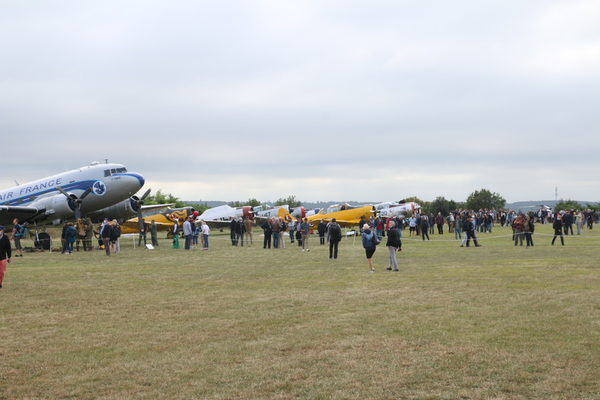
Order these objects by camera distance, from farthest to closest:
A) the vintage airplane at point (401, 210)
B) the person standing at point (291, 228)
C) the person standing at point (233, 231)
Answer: the vintage airplane at point (401, 210)
the person standing at point (291, 228)
the person standing at point (233, 231)

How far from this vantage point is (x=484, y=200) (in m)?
116

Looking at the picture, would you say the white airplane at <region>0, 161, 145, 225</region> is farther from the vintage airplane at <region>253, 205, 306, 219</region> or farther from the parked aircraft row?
the vintage airplane at <region>253, 205, 306, 219</region>

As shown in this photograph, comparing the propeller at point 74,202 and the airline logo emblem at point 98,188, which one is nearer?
the propeller at point 74,202

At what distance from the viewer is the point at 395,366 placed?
23.9 ft

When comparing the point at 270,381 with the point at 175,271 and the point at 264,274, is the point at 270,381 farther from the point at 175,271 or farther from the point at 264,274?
the point at 175,271

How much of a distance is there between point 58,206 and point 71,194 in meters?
0.92

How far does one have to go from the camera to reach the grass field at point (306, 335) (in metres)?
6.58

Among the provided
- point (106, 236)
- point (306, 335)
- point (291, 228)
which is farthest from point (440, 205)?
point (306, 335)

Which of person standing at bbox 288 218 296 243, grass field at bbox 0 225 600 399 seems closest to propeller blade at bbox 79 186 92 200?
person standing at bbox 288 218 296 243

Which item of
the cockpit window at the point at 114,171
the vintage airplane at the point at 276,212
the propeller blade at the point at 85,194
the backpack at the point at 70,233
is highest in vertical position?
the cockpit window at the point at 114,171

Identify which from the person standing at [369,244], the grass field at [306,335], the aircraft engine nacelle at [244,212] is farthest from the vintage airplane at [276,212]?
the grass field at [306,335]

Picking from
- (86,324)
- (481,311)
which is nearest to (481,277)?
(481,311)

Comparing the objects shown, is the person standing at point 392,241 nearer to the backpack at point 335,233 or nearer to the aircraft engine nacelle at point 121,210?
the backpack at point 335,233

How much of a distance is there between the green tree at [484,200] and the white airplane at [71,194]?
292 feet
